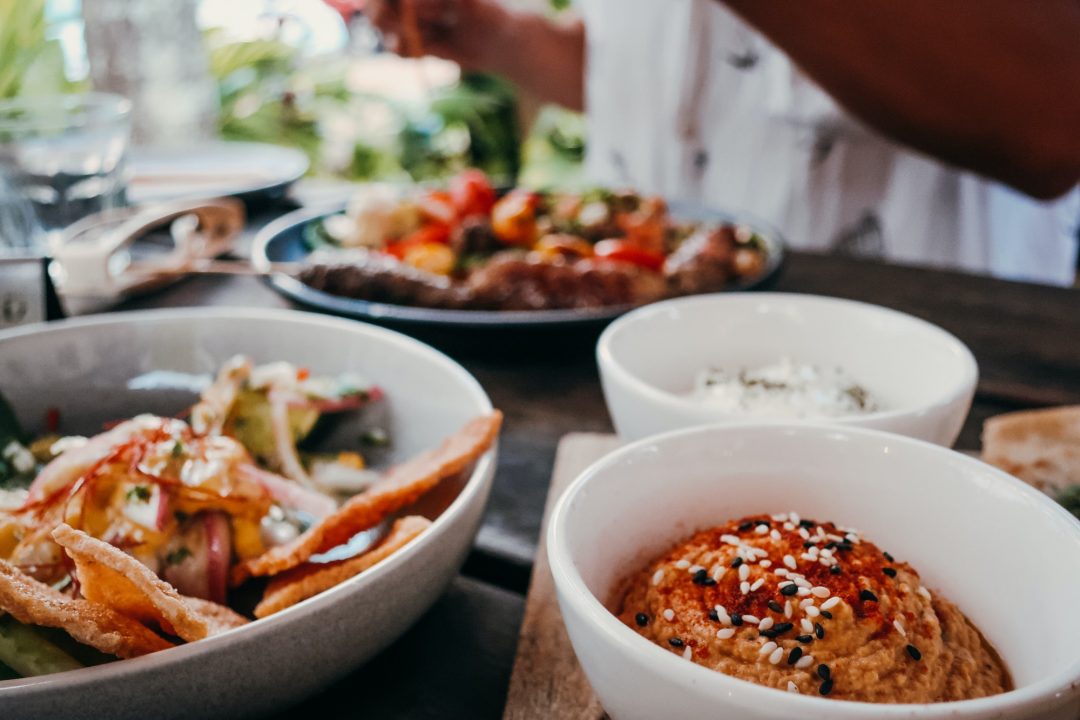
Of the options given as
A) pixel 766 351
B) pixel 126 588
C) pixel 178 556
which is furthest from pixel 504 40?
pixel 126 588

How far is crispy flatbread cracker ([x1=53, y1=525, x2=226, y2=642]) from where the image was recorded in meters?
0.79

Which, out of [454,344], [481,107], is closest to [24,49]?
[481,107]

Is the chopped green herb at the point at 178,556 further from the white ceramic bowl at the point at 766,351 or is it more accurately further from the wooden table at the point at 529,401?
the white ceramic bowl at the point at 766,351

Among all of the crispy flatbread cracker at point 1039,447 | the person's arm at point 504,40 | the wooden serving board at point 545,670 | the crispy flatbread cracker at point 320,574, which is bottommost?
the wooden serving board at point 545,670

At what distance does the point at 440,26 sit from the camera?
3625mm

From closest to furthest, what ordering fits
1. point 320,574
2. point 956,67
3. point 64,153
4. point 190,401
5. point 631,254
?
point 320,574
point 190,401
point 956,67
point 64,153
point 631,254

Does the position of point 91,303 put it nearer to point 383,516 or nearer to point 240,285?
point 240,285

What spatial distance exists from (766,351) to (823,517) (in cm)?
53

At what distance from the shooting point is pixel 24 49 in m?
6.08

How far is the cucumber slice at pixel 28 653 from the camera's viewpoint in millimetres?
795

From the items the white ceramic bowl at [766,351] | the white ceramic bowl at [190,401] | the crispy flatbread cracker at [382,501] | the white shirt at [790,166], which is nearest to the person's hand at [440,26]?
the white shirt at [790,166]

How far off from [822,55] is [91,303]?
6.27 feet

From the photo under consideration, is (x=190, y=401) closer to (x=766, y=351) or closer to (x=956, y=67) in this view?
(x=766, y=351)

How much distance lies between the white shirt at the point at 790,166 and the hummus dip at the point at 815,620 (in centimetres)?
231
